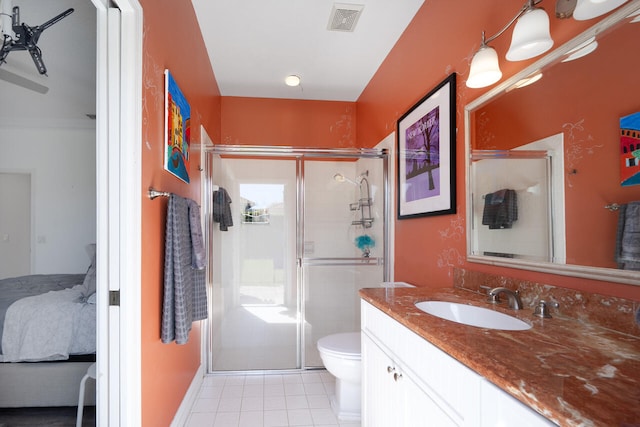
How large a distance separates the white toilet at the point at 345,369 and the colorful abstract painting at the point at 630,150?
1.51m

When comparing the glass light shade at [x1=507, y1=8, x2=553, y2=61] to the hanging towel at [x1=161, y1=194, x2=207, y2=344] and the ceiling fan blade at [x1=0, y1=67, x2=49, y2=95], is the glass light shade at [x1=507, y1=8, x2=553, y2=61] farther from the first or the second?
the ceiling fan blade at [x1=0, y1=67, x2=49, y2=95]

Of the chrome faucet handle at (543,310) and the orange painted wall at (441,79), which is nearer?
the chrome faucet handle at (543,310)

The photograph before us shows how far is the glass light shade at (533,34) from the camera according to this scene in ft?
3.51

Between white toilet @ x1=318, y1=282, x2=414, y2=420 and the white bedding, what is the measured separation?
1.23 meters

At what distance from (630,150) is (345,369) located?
1.66 meters

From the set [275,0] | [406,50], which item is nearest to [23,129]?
[275,0]

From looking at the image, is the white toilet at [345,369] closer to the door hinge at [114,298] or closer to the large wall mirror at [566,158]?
the large wall mirror at [566,158]

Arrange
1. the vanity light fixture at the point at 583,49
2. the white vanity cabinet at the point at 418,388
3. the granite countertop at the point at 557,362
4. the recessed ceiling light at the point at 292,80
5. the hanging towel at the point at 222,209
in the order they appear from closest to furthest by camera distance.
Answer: the granite countertop at the point at 557,362 → the white vanity cabinet at the point at 418,388 → the vanity light fixture at the point at 583,49 → the hanging towel at the point at 222,209 → the recessed ceiling light at the point at 292,80

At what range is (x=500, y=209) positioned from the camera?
142cm

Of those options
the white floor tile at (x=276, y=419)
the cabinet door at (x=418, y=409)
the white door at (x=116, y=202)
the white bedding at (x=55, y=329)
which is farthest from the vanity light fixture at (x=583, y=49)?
the white floor tile at (x=276, y=419)

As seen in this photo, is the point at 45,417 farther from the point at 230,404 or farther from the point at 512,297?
the point at 512,297

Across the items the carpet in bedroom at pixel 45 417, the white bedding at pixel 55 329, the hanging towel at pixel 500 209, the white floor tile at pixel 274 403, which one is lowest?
the white floor tile at pixel 274 403

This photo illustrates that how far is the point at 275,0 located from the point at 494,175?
166 cm

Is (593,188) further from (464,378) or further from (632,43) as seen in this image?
(464,378)
